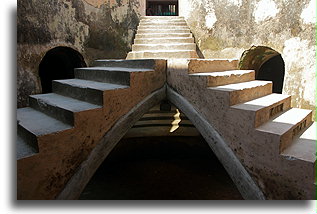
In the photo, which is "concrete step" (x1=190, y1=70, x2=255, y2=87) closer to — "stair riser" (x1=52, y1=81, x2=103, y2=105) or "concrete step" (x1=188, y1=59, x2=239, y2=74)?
"concrete step" (x1=188, y1=59, x2=239, y2=74)

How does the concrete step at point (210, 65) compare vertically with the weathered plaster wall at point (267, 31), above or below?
below

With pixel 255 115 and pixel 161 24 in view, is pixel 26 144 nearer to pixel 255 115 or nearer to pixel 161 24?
pixel 255 115

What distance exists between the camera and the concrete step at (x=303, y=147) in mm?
2100

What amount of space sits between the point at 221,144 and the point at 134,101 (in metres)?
1.23

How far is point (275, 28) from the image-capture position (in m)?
4.39

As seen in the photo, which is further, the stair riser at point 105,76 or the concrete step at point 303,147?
the stair riser at point 105,76

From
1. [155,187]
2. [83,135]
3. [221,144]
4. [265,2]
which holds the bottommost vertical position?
[155,187]

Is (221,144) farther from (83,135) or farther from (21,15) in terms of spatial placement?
(21,15)

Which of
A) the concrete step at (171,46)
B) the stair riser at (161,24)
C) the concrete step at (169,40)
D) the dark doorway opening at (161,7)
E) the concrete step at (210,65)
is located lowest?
the concrete step at (210,65)

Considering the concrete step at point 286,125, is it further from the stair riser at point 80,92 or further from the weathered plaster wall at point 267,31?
the stair riser at point 80,92

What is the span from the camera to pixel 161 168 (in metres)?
5.63

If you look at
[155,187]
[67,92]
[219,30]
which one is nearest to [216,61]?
[219,30]

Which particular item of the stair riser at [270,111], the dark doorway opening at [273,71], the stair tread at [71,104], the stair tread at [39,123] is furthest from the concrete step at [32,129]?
the dark doorway opening at [273,71]

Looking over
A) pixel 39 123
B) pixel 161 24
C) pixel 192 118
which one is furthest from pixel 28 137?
pixel 161 24
